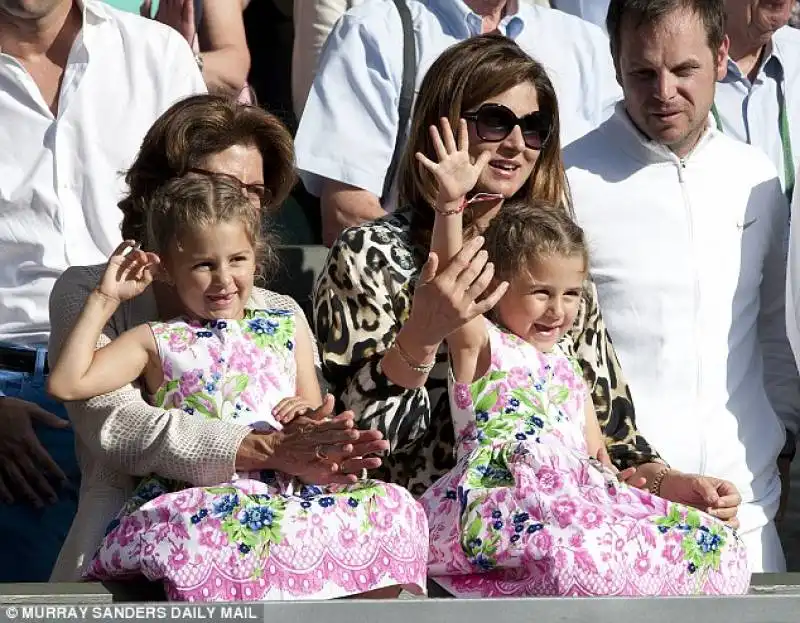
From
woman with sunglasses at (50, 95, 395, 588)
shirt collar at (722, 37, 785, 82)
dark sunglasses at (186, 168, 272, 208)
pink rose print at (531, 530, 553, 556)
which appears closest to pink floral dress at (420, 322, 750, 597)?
pink rose print at (531, 530, 553, 556)

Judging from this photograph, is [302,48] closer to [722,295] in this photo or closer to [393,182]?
Result: [393,182]

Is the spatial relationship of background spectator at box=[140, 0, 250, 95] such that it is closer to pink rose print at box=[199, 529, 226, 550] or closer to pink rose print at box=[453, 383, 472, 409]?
pink rose print at box=[453, 383, 472, 409]

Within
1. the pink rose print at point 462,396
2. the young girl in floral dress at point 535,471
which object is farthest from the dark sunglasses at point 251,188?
the pink rose print at point 462,396

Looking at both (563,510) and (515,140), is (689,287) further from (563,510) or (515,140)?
(563,510)

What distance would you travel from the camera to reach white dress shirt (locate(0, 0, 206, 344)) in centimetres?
432

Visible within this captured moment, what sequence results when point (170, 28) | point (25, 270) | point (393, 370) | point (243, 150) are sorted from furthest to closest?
1. point (170, 28)
2. point (25, 270)
3. point (243, 150)
4. point (393, 370)

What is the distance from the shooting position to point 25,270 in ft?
14.2

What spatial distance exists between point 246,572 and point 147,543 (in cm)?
20

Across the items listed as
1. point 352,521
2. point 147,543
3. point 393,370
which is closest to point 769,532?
point 393,370

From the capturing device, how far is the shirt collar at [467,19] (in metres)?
4.92

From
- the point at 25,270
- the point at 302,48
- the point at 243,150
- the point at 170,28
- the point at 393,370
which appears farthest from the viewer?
the point at 302,48

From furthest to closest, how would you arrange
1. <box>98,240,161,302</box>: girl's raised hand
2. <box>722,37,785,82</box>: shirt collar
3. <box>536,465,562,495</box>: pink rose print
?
<box>722,37,785,82</box>: shirt collar
<box>98,240,161,302</box>: girl's raised hand
<box>536,465,562,495</box>: pink rose print

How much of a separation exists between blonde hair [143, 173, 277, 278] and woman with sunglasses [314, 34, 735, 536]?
11.1 inches

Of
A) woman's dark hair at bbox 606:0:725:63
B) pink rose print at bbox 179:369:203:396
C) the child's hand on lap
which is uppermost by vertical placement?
woman's dark hair at bbox 606:0:725:63
